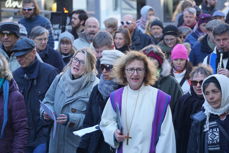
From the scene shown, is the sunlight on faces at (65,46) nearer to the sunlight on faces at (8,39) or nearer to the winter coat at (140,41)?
the winter coat at (140,41)

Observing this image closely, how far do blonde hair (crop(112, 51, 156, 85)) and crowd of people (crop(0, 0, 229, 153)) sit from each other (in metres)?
0.01

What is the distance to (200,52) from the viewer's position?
10.3 m

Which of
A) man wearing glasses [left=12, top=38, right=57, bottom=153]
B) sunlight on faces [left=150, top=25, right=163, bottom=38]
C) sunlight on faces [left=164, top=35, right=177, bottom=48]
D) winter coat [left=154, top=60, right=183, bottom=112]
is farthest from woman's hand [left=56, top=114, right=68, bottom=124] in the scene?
sunlight on faces [left=150, top=25, right=163, bottom=38]

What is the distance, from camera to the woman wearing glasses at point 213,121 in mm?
6684

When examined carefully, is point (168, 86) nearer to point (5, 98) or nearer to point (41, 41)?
point (5, 98)

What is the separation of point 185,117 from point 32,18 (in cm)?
537

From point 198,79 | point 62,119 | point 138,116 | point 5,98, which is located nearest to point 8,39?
point 62,119

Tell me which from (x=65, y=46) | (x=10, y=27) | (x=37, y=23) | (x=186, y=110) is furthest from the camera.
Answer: (x=37, y=23)

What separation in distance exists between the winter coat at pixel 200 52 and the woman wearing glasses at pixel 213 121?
10.9 ft

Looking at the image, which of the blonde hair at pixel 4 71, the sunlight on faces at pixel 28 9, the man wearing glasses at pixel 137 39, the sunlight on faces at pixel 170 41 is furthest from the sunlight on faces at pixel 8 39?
the man wearing glasses at pixel 137 39

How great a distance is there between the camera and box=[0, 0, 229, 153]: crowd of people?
6777 millimetres

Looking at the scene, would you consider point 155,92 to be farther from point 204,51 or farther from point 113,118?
point 204,51

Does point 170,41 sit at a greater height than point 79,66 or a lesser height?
greater

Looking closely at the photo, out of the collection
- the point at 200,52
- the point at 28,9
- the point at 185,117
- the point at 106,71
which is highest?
the point at 28,9
